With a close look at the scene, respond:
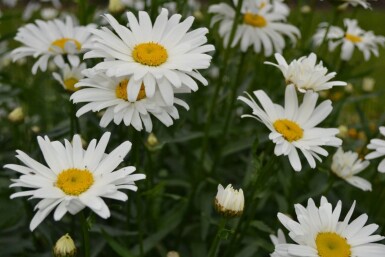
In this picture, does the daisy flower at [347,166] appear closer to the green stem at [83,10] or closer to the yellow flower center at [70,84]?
the yellow flower center at [70,84]

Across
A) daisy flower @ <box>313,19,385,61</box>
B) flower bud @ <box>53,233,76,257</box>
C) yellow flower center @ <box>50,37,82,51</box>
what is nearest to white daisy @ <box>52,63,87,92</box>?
yellow flower center @ <box>50,37,82,51</box>

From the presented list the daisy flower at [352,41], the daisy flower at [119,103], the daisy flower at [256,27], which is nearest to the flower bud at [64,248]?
the daisy flower at [119,103]

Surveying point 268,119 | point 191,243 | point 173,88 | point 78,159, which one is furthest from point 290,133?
point 191,243

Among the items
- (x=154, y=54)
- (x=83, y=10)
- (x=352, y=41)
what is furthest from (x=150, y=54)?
(x=352, y=41)

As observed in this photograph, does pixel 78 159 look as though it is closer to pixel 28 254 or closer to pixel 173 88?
pixel 173 88

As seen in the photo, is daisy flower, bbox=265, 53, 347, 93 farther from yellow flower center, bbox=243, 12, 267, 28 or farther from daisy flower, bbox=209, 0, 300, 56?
yellow flower center, bbox=243, 12, 267, 28
